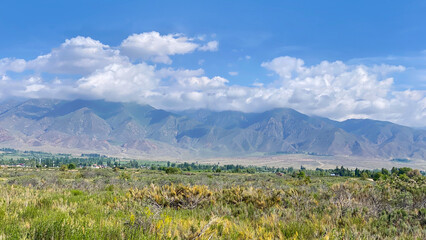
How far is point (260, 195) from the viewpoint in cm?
1002

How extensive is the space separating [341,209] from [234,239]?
168 inches

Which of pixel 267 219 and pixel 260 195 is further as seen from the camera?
pixel 260 195

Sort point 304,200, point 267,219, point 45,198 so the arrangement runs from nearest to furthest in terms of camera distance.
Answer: point 267,219, point 45,198, point 304,200

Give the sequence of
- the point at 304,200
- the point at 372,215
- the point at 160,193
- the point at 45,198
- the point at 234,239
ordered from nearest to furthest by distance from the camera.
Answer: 1. the point at 234,239
2. the point at 372,215
3. the point at 45,198
4. the point at 304,200
5. the point at 160,193

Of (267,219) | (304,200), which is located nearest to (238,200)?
(304,200)

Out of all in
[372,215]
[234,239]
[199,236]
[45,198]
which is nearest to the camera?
[199,236]

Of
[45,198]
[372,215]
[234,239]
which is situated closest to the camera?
[234,239]

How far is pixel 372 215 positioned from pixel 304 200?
2.41 metres

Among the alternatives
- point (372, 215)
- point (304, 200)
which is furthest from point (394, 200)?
point (304, 200)

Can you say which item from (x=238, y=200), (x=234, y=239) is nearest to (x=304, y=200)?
(x=238, y=200)

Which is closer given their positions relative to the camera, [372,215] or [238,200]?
[372,215]

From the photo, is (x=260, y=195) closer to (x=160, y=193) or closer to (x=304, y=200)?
(x=304, y=200)

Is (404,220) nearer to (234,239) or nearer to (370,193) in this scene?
(370,193)

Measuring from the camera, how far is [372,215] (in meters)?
7.61
